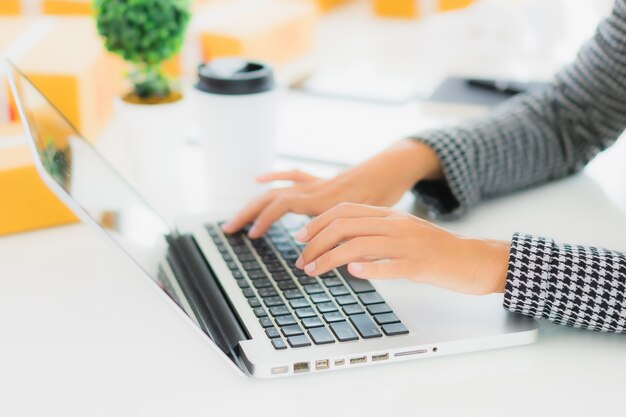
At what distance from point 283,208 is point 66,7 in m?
0.68

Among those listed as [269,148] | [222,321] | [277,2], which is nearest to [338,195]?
[269,148]

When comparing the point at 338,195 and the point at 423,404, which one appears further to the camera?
the point at 338,195

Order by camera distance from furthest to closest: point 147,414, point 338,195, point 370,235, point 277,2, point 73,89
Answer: point 277,2 < point 73,89 < point 338,195 < point 370,235 < point 147,414

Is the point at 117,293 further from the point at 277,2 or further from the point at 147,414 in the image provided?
the point at 277,2

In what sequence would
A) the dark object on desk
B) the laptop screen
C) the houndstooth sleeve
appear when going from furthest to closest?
the dark object on desk < the houndstooth sleeve < the laptop screen

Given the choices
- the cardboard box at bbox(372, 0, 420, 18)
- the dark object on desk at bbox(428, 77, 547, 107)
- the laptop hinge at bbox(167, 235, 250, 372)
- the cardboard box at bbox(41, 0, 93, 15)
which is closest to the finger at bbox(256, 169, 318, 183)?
the laptop hinge at bbox(167, 235, 250, 372)

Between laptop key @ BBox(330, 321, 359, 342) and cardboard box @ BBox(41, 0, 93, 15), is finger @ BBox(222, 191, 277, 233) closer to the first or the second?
laptop key @ BBox(330, 321, 359, 342)

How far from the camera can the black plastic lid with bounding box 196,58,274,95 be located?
91 cm

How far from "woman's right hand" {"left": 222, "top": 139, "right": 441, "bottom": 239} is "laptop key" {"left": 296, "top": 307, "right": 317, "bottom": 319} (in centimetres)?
16

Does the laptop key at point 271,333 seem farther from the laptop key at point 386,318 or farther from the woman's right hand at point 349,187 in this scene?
the woman's right hand at point 349,187

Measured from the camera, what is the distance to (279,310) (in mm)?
682

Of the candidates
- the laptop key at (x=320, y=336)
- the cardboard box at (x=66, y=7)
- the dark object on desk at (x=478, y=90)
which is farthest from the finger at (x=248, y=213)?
the cardboard box at (x=66, y=7)

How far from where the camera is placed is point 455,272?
70cm

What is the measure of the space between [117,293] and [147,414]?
0.19 m
